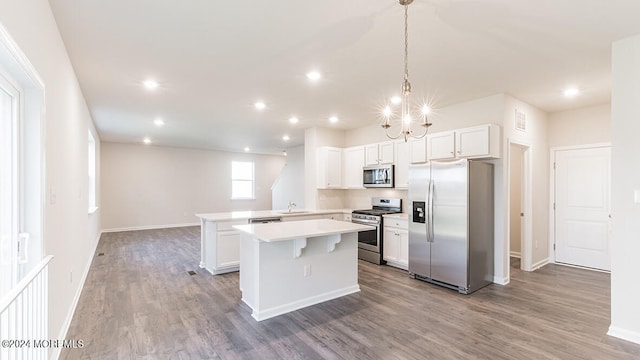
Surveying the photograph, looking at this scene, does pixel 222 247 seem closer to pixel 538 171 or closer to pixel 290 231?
pixel 290 231

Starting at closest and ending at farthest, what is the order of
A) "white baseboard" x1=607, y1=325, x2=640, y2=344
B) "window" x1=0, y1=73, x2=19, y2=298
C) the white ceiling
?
"window" x1=0, y1=73, x2=19, y2=298, the white ceiling, "white baseboard" x1=607, y1=325, x2=640, y2=344

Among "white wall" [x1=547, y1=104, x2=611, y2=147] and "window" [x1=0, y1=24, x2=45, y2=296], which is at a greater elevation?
"white wall" [x1=547, y1=104, x2=611, y2=147]

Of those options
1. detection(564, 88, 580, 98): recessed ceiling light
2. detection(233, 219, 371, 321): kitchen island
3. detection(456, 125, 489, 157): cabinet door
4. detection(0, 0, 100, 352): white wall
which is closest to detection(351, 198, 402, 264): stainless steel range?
detection(233, 219, 371, 321): kitchen island

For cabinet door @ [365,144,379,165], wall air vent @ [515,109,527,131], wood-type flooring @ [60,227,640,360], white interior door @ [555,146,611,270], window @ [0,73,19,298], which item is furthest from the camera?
cabinet door @ [365,144,379,165]

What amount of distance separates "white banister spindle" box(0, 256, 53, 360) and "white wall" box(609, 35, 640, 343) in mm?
4237

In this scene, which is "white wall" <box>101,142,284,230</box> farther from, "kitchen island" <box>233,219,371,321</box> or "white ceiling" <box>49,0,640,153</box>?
"kitchen island" <box>233,219,371,321</box>

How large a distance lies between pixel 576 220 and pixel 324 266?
4.49m

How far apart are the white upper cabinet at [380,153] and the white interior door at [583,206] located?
112 inches

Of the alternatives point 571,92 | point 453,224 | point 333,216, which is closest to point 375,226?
point 333,216

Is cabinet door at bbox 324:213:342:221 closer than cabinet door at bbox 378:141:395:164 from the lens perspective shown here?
No

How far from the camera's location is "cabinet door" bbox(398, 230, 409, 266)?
189 inches

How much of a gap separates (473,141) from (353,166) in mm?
2529

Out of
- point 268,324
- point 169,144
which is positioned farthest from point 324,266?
point 169,144

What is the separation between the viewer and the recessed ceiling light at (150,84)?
149 inches
